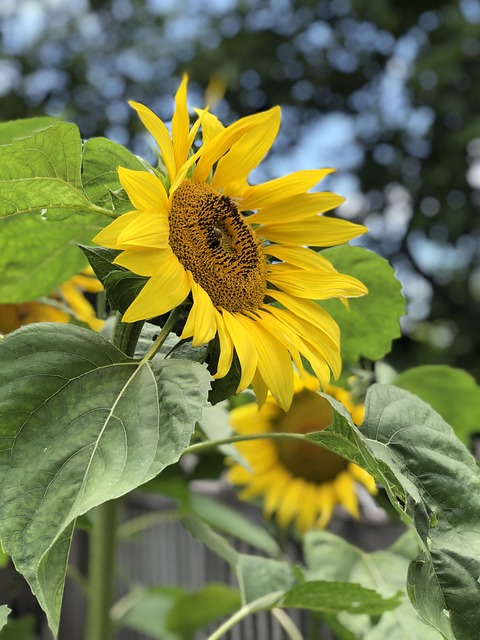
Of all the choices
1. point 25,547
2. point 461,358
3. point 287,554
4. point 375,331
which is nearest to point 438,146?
point 461,358

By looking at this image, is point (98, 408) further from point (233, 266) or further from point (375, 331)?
point (375, 331)

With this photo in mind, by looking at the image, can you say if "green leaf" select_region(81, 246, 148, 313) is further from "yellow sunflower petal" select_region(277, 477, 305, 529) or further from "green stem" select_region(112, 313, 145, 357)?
"yellow sunflower petal" select_region(277, 477, 305, 529)

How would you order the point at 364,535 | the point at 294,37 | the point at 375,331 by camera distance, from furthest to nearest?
the point at 294,37 < the point at 364,535 < the point at 375,331

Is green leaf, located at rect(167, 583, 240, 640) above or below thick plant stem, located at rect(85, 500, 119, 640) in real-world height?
below

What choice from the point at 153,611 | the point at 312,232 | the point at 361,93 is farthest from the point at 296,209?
the point at 361,93

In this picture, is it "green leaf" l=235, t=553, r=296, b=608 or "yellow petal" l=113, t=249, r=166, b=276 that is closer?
"yellow petal" l=113, t=249, r=166, b=276

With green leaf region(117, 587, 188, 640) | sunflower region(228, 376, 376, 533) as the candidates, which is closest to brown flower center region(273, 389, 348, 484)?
sunflower region(228, 376, 376, 533)

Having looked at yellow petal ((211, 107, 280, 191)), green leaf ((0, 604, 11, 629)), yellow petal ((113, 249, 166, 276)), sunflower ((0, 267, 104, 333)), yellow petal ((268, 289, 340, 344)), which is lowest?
sunflower ((0, 267, 104, 333))
